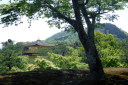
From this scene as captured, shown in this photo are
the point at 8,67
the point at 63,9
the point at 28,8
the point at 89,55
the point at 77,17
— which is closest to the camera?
the point at 89,55

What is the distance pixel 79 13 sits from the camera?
5449 mm

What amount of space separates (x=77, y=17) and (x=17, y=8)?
2.97 m

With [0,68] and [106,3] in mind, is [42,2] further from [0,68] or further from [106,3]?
[0,68]

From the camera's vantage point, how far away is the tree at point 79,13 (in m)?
5.08

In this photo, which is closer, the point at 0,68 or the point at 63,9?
the point at 63,9

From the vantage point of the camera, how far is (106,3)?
6.18 m

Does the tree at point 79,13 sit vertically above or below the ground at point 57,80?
above

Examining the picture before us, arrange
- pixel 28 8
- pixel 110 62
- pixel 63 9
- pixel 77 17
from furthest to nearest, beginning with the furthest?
1. pixel 110 62
2. pixel 63 9
3. pixel 28 8
4. pixel 77 17

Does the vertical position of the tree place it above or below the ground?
above

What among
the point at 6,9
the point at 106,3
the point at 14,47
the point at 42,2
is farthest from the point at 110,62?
the point at 14,47

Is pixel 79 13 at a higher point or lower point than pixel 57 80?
higher

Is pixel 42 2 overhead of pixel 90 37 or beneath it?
overhead

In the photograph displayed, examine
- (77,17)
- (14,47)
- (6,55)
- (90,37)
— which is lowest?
(14,47)

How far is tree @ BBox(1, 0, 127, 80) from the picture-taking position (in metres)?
5.08
